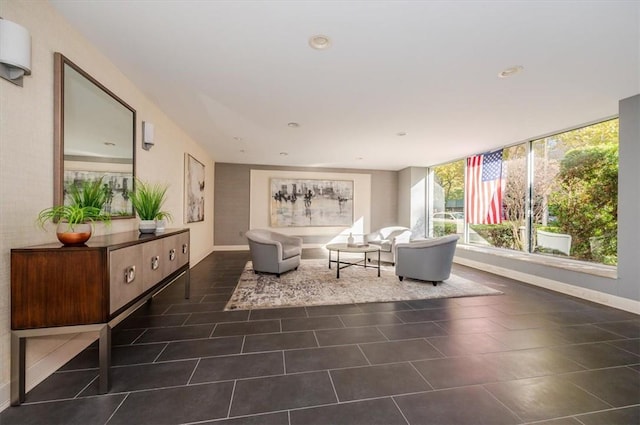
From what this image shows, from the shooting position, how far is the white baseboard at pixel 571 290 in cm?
313

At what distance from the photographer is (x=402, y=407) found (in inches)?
60.6

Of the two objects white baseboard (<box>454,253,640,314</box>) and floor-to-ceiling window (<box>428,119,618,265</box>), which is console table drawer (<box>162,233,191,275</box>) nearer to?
white baseboard (<box>454,253,640,314</box>)

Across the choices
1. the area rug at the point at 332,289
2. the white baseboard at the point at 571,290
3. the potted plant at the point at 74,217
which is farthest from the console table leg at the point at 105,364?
the white baseboard at the point at 571,290

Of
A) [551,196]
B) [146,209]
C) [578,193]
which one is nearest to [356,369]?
[146,209]

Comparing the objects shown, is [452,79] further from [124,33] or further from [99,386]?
[99,386]

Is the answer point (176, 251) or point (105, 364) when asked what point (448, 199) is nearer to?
point (176, 251)

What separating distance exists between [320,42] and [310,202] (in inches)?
229

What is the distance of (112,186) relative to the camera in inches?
97.4

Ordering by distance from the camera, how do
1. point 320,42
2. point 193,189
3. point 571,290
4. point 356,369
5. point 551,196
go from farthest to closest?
point 193,189, point 551,196, point 571,290, point 320,42, point 356,369

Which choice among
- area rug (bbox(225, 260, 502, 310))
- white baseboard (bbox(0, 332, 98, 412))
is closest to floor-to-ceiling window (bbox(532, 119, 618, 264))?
area rug (bbox(225, 260, 502, 310))

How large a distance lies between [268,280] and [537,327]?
3476 mm

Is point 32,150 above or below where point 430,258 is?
above

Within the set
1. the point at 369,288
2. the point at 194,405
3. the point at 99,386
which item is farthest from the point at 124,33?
the point at 369,288

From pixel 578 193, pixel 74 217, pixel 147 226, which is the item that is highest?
pixel 578 193
